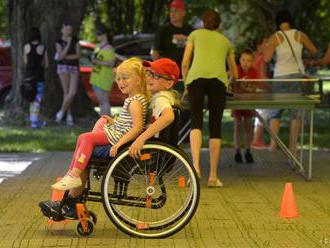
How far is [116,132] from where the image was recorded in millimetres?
7379

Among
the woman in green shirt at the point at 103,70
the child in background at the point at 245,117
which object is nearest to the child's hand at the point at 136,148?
the child in background at the point at 245,117

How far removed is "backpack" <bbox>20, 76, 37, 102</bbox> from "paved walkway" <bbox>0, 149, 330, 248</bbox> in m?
5.33

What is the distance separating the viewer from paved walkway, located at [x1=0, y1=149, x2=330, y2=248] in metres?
7.21

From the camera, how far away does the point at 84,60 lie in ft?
78.3

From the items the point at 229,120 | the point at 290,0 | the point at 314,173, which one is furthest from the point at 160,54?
the point at 290,0

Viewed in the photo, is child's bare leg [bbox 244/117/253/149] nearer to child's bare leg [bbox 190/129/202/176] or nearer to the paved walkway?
the paved walkway

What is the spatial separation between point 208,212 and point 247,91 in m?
2.97

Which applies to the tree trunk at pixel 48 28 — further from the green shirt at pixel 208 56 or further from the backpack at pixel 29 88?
the green shirt at pixel 208 56

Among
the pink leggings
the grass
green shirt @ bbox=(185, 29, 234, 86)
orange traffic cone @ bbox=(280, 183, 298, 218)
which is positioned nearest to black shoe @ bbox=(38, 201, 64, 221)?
the pink leggings

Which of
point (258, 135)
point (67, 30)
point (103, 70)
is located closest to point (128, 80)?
point (258, 135)

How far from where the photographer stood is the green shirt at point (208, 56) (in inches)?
399

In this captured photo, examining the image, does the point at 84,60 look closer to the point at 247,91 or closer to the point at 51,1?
the point at 51,1

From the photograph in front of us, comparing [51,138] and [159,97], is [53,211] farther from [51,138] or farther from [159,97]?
[51,138]

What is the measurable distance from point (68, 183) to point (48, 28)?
11377 millimetres
